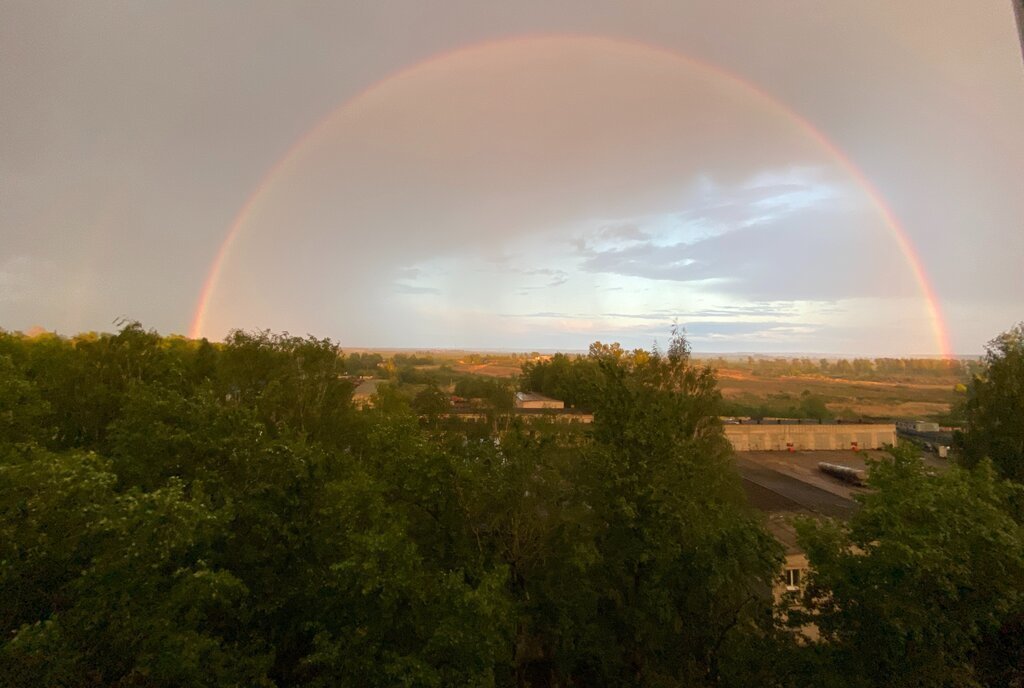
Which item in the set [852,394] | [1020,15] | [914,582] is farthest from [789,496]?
[852,394]

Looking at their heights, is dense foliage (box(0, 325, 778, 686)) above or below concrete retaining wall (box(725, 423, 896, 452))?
above

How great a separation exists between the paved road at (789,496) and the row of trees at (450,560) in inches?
376

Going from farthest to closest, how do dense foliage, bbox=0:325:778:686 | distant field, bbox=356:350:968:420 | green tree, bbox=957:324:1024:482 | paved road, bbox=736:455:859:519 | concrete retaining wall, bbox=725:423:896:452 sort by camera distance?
1. distant field, bbox=356:350:968:420
2. concrete retaining wall, bbox=725:423:896:452
3. paved road, bbox=736:455:859:519
4. green tree, bbox=957:324:1024:482
5. dense foliage, bbox=0:325:778:686

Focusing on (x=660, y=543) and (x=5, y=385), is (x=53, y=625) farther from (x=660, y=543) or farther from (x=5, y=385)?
(x=660, y=543)

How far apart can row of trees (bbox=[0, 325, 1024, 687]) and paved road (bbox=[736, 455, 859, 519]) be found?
9538 mm

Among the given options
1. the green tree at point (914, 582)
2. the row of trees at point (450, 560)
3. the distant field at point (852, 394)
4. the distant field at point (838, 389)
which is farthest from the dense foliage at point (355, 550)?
the distant field at point (852, 394)

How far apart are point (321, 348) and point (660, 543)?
1227 centimetres

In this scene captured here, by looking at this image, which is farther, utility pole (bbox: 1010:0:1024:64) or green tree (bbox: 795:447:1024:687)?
utility pole (bbox: 1010:0:1024:64)

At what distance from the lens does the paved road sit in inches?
826

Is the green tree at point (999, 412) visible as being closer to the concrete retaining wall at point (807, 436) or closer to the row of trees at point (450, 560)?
the row of trees at point (450, 560)

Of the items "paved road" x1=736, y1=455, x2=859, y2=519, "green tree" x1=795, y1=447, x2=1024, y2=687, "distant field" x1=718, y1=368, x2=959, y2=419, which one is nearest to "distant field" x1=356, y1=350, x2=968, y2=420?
"distant field" x1=718, y1=368, x2=959, y2=419

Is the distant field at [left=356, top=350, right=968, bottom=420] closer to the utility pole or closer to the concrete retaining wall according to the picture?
the concrete retaining wall

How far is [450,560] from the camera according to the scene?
981 cm

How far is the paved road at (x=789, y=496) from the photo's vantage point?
21.0 metres
